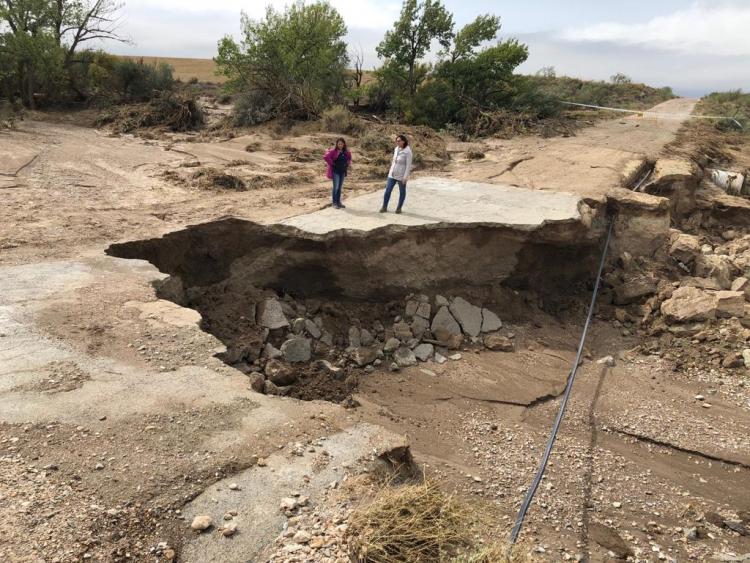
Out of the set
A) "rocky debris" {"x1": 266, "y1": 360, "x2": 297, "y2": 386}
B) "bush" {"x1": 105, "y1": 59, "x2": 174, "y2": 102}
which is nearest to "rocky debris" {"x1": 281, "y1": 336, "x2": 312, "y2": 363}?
"rocky debris" {"x1": 266, "y1": 360, "x2": 297, "y2": 386}

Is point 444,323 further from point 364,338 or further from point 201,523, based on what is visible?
point 201,523

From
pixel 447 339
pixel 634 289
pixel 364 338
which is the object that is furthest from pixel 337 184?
pixel 634 289

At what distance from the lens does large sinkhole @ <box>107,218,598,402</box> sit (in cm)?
716

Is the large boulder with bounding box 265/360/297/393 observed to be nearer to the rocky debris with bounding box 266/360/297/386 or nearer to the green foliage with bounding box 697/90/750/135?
the rocky debris with bounding box 266/360/297/386

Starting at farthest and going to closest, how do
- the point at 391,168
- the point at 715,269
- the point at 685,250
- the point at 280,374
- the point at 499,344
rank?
1. the point at 685,250
2. the point at 715,269
3. the point at 391,168
4. the point at 499,344
5. the point at 280,374

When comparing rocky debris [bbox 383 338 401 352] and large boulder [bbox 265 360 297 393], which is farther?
rocky debris [bbox 383 338 401 352]

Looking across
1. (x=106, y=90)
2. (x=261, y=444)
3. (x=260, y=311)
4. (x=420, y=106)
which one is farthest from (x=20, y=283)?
(x=106, y=90)

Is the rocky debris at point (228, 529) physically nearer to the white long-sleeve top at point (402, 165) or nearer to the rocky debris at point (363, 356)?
the rocky debris at point (363, 356)

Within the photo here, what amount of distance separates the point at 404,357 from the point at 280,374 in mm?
1942

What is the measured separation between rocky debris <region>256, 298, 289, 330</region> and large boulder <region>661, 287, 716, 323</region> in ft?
18.6

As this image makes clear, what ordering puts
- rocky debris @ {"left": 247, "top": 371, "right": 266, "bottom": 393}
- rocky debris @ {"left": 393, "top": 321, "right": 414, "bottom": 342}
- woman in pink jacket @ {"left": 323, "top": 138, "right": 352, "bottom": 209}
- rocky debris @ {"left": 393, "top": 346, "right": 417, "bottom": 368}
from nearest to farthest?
rocky debris @ {"left": 247, "top": 371, "right": 266, "bottom": 393} → rocky debris @ {"left": 393, "top": 346, "right": 417, "bottom": 368} → rocky debris @ {"left": 393, "top": 321, "right": 414, "bottom": 342} → woman in pink jacket @ {"left": 323, "top": 138, "right": 352, "bottom": 209}

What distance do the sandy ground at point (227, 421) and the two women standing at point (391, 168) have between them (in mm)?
527

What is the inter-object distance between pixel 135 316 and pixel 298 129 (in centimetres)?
1297

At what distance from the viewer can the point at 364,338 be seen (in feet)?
25.0
